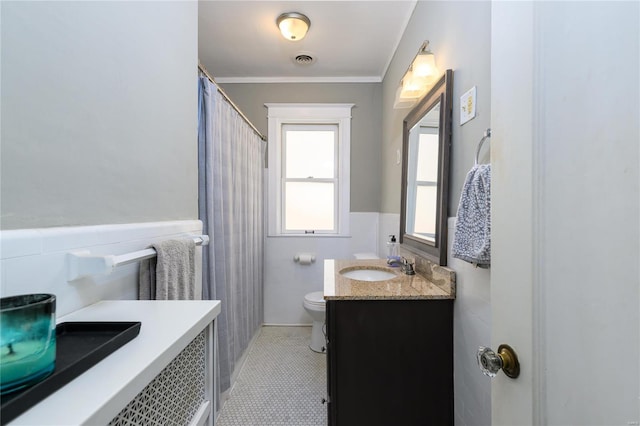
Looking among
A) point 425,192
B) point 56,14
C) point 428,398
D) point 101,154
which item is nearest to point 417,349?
point 428,398

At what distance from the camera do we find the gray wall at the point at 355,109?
107 inches

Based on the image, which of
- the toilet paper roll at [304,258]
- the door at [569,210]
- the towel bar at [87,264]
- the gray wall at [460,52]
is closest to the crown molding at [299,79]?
the gray wall at [460,52]

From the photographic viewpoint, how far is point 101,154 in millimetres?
723

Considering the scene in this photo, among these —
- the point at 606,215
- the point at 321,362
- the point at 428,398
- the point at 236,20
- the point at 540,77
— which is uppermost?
the point at 236,20

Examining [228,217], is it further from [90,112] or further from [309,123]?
[309,123]

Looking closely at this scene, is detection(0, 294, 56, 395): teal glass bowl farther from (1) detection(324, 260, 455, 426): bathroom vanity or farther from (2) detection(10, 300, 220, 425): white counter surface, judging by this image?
(1) detection(324, 260, 455, 426): bathroom vanity

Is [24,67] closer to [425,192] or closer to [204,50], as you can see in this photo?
[425,192]

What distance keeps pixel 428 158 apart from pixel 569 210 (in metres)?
1.14

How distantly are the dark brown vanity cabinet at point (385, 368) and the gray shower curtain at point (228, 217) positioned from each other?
66 centimetres

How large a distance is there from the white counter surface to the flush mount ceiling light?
195 cm

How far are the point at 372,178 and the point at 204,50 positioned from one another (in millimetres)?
1930

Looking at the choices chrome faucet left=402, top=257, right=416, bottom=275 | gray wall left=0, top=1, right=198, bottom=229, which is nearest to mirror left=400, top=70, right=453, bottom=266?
chrome faucet left=402, top=257, right=416, bottom=275

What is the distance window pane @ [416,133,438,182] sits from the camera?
1.40m

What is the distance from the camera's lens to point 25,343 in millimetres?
365
